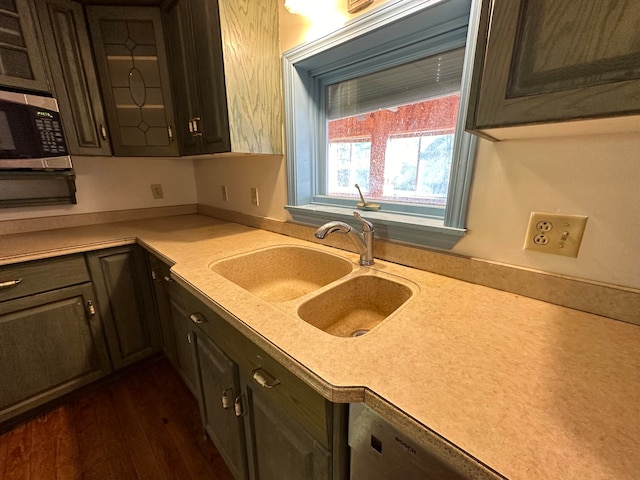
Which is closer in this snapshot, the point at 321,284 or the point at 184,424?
the point at 321,284

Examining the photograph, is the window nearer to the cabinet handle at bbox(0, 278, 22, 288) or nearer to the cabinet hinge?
the cabinet hinge

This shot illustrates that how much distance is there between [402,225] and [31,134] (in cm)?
181

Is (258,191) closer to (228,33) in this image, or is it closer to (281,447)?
(228,33)

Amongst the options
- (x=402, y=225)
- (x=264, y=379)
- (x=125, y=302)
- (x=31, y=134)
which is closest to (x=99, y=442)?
(x=125, y=302)

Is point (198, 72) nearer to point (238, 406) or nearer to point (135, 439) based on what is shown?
point (238, 406)

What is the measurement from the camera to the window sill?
0.88 metres

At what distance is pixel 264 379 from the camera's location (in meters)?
0.66

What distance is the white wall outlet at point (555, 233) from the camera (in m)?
0.67

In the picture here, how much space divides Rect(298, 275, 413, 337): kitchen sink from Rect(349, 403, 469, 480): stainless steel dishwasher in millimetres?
334

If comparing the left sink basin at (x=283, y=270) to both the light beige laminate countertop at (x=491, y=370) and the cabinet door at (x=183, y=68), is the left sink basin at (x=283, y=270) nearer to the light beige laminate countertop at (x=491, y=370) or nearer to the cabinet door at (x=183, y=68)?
the light beige laminate countertop at (x=491, y=370)

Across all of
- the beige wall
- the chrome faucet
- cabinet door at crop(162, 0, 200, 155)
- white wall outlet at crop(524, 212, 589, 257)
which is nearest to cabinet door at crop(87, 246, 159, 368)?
cabinet door at crop(162, 0, 200, 155)

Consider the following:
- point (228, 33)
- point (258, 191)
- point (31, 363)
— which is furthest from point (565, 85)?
point (31, 363)

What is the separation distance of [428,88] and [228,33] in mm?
869

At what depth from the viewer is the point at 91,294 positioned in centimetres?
142
